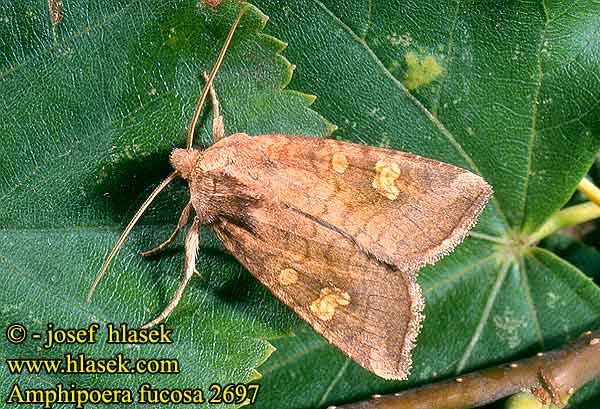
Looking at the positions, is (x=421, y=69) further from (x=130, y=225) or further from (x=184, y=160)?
(x=130, y=225)

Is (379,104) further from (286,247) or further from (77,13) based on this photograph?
(77,13)

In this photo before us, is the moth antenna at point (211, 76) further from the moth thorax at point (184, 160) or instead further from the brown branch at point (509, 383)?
the brown branch at point (509, 383)

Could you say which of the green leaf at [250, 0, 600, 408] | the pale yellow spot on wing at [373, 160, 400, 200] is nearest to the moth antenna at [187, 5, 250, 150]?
the green leaf at [250, 0, 600, 408]

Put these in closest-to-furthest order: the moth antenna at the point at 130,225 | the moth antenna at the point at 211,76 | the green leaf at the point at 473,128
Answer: the moth antenna at the point at 211,76
the moth antenna at the point at 130,225
the green leaf at the point at 473,128

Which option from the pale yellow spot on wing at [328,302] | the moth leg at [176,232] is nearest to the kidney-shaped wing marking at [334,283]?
the pale yellow spot on wing at [328,302]

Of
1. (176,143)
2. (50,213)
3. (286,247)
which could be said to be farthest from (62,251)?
(286,247)
